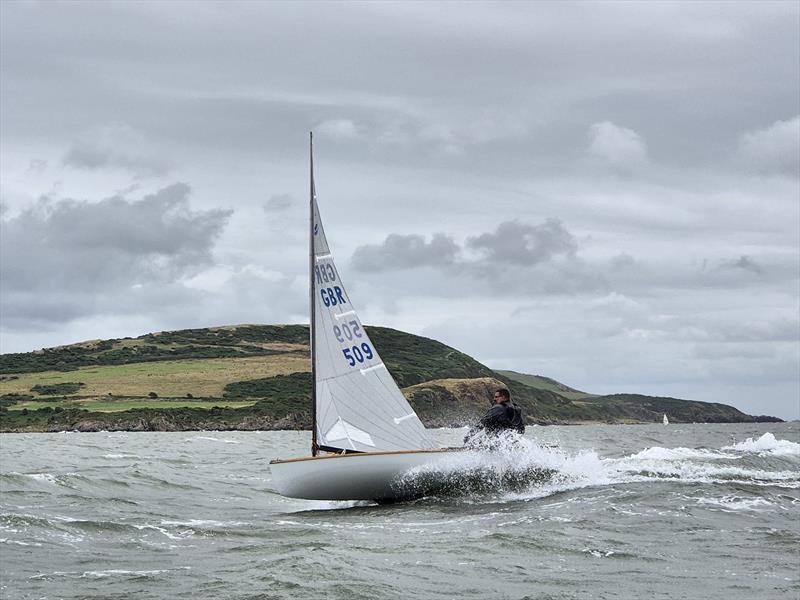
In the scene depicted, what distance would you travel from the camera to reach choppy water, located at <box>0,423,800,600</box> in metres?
13.9

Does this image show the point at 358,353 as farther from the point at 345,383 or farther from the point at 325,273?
the point at 325,273

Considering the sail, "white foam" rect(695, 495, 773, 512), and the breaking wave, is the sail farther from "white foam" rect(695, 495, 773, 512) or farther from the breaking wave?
"white foam" rect(695, 495, 773, 512)

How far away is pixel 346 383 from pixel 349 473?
3.09m

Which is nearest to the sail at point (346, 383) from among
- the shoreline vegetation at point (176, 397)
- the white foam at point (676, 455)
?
the white foam at point (676, 455)

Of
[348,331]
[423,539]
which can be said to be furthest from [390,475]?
[423,539]

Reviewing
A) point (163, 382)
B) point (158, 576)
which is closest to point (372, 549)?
point (158, 576)

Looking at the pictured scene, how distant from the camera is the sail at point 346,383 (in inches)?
985

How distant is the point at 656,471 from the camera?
1156 inches

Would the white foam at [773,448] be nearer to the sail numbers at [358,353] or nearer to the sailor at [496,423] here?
the sailor at [496,423]

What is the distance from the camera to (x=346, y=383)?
2538cm

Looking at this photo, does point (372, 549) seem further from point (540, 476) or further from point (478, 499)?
point (540, 476)

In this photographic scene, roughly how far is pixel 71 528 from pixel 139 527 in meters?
1.37

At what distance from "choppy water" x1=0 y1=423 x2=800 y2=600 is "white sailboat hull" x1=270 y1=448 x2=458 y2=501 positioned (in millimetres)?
530

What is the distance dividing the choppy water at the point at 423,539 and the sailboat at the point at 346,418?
734 mm
